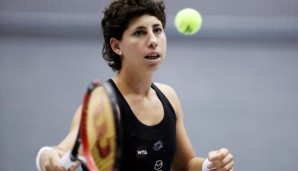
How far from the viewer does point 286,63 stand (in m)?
2.54

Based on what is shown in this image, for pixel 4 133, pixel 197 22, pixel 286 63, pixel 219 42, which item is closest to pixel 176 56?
pixel 219 42

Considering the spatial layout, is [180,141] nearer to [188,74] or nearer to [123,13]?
[123,13]

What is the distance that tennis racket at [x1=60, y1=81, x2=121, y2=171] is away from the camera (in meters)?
0.84

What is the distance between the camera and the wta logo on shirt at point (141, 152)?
1.16m

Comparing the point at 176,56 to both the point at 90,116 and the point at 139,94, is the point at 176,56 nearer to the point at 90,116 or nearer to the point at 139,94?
the point at 139,94

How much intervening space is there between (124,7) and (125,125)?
35 centimetres

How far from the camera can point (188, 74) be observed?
249 cm

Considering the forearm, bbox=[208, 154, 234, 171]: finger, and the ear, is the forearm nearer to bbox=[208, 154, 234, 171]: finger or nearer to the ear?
bbox=[208, 154, 234, 171]: finger

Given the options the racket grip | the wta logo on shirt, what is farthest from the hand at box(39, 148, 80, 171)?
the wta logo on shirt

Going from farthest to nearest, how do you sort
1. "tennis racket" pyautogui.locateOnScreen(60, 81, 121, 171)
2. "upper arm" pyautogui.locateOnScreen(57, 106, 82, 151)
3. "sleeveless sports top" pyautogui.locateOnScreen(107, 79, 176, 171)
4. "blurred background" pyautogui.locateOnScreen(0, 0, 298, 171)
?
"blurred background" pyautogui.locateOnScreen(0, 0, 298, 171) < "sleeveless sports top" pyautogui.locateOnScreen(107, 79, 176, 171) < "upper arm" pyautogui.locateOnScreen(57, 106, 82, 151) < "tennis racket" pyautogui.locateOnScreen(60, 81, 121, 171)

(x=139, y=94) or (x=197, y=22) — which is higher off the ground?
(x=197, y=22)

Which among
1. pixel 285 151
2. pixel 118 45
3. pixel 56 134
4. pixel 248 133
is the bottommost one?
pixel 285 151

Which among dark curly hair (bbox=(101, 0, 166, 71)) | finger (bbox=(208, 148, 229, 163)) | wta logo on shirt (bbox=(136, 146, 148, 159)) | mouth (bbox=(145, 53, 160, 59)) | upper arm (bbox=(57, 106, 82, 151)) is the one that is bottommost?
finger (bbox=(208, 148, 229, 163))

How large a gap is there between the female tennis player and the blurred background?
46.1 inches
